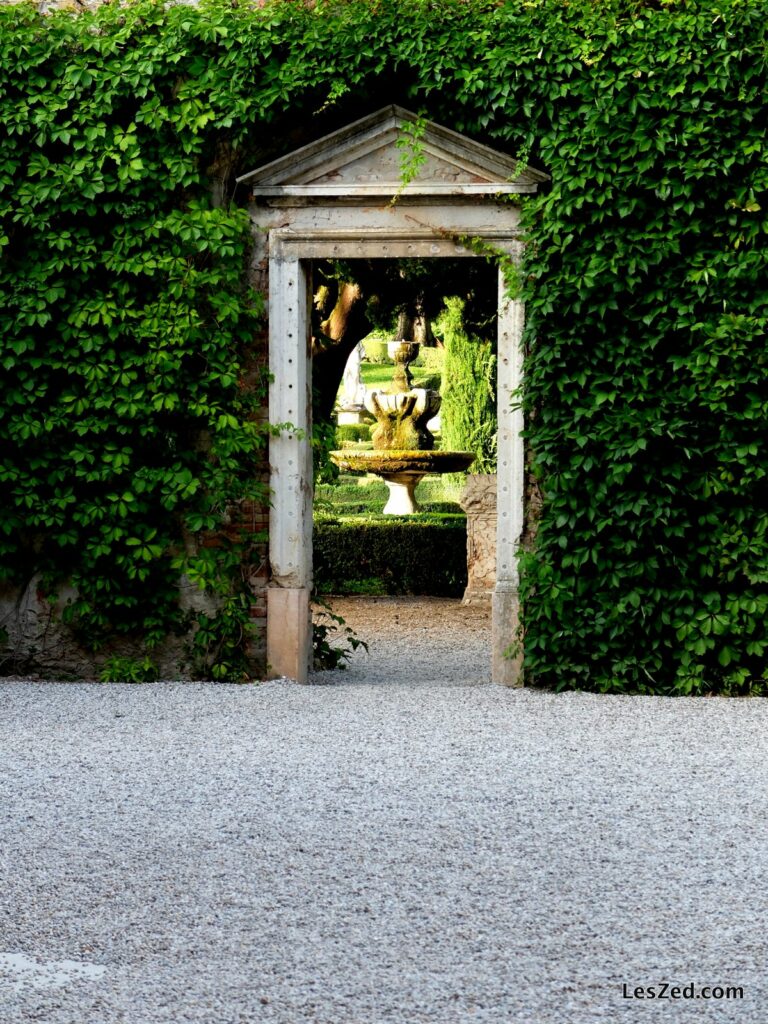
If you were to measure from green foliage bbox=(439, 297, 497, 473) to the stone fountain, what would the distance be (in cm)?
137

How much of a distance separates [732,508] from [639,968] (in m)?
4.13

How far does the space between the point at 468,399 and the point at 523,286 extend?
14.6 meters

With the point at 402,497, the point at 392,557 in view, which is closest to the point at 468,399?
the point at 402,497

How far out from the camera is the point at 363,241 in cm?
723

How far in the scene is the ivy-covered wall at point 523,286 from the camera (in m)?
6.82

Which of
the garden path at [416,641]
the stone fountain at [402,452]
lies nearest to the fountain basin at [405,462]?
the stone fountain at [402,452]

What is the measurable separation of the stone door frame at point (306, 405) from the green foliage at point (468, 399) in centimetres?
1379

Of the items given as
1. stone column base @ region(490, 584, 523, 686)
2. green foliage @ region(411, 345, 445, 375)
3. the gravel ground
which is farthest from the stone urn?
green foliage @ region(411, 345, 445, 375)

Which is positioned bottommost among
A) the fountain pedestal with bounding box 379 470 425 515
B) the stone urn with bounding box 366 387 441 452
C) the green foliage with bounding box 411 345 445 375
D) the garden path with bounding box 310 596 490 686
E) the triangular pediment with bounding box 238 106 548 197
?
the garden path with bounding box 310 596 490 686

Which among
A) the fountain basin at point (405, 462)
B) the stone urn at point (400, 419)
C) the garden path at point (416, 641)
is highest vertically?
the stone urn at point (400, 419)

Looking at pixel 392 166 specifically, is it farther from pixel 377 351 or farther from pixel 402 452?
pixel 377 351

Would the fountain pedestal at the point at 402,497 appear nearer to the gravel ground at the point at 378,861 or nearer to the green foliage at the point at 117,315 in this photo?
the green foliage at the point at 117,315

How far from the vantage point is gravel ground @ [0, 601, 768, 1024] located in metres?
3.04

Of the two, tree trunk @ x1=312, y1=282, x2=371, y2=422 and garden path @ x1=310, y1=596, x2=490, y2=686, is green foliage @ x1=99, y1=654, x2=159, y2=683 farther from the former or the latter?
tree trunk @ x1=312, y1=282, x2=371, y2=422
